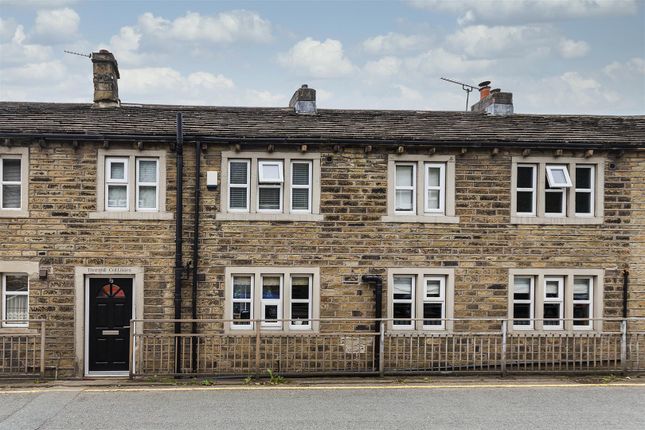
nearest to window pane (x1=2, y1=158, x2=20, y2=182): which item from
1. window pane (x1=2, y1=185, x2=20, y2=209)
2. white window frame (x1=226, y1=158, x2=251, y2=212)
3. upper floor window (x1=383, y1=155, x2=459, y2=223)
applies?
window pane (x1=2, y1=185, x2=20, y2=209)

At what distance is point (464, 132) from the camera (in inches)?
524

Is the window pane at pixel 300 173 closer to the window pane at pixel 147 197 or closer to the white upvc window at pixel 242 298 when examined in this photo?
the white upvc window at pixel 242 298

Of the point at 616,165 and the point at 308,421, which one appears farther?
the point at 616,165

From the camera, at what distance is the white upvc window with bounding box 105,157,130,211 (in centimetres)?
1256

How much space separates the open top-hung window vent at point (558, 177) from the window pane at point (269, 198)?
580 centimetres

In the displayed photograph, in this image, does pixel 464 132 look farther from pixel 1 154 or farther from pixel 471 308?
pixel 1 154

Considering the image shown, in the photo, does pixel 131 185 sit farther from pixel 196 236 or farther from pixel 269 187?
pixel 269 187

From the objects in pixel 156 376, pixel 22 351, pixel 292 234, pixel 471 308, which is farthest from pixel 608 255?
pixel 22 351

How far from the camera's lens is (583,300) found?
43.4 feet

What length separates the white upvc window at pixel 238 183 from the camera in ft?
42.1

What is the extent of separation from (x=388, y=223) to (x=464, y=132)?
2.64 m

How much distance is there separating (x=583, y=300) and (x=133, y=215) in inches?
384

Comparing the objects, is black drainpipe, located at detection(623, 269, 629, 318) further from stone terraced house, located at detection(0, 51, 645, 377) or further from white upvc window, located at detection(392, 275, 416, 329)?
white upvc window, located at detection(392, 275, 416, 329)

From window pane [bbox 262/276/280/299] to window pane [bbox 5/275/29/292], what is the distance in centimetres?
482
